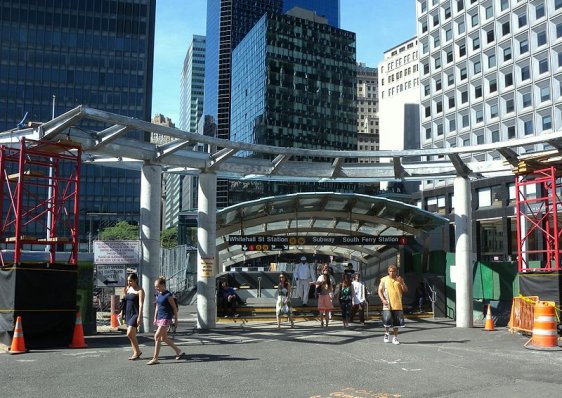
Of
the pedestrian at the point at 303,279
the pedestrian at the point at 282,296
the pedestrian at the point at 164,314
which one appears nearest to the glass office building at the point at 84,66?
the pedestrian at the point at 303,279

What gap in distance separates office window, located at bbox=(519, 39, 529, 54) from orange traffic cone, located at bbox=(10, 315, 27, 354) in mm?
54402

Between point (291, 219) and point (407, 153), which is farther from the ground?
point (407, 153)

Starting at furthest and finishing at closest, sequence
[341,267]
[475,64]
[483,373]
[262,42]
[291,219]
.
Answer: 1. [262,42]
2. [475,64]
3. [341,267]
4. [291,219]
5. [483,373]

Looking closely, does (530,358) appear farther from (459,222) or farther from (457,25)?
(457,25)

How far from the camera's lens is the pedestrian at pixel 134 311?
11852mm

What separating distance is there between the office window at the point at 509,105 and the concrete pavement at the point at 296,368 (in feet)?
151

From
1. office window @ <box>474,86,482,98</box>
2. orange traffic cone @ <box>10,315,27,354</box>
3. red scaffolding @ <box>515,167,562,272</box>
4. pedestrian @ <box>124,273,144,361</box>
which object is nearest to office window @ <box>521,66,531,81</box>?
office window @ <box>474,86,482,98</box>

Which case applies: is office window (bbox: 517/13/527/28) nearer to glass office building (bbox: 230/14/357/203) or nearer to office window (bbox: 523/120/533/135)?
office window (bbox: 523/120/533/135)

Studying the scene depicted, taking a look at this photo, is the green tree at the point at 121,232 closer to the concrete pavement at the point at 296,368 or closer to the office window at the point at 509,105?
the office window at the point at 509,105

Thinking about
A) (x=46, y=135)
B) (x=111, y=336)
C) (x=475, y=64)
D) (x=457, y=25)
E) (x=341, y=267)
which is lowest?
(x=111, y=336)

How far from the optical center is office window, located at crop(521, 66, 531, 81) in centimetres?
5609

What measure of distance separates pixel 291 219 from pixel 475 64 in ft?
153

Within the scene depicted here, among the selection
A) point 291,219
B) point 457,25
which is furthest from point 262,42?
point 291,219

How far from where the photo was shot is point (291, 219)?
24.2 meters
